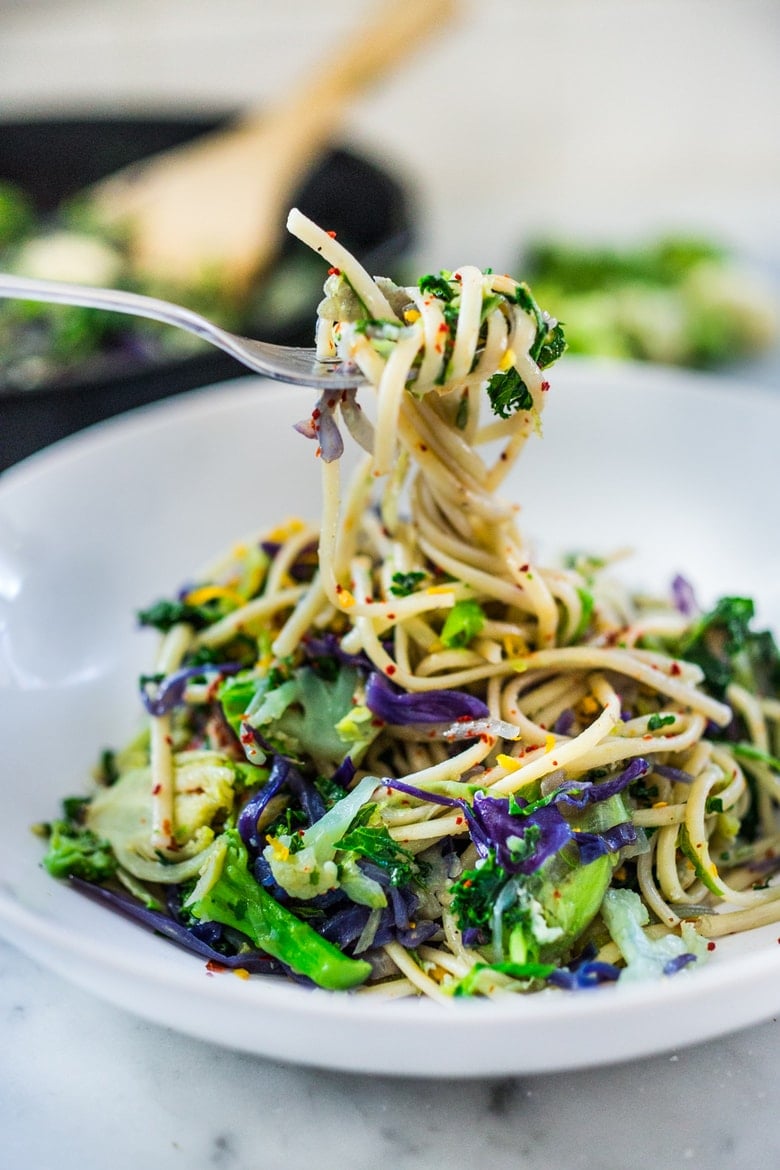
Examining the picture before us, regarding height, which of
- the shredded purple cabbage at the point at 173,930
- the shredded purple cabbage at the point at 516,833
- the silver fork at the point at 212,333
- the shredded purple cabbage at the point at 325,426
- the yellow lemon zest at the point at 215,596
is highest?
the silver fork at the point at 212,333

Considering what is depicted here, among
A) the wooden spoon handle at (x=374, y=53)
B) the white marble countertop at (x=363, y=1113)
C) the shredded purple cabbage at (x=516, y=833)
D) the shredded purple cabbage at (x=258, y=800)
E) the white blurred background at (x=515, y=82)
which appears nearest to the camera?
the white marble countertop at (x=363, y=1113)

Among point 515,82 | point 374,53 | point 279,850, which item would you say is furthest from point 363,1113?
point 515,82

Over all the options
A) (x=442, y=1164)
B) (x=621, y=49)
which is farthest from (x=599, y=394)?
(x=621, y=49)

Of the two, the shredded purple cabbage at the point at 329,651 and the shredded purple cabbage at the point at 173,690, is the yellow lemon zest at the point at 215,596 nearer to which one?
the shredded purple cabbage at the point at 173,690

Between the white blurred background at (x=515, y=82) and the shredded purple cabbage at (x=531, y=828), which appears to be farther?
the white blurred background at (x=515, y=82)

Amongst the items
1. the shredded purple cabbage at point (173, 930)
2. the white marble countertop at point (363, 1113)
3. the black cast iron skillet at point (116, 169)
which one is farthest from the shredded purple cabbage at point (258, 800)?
the black cast iron skillet at point (116, 169)

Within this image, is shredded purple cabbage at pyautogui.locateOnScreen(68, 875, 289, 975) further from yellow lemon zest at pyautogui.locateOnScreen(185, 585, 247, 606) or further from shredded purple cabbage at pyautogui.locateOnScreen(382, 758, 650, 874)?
yellow lemon zest at pyautogui.locateOnScreen(185, 585, 247, 606)

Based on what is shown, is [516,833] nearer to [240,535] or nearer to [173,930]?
[173,930]
